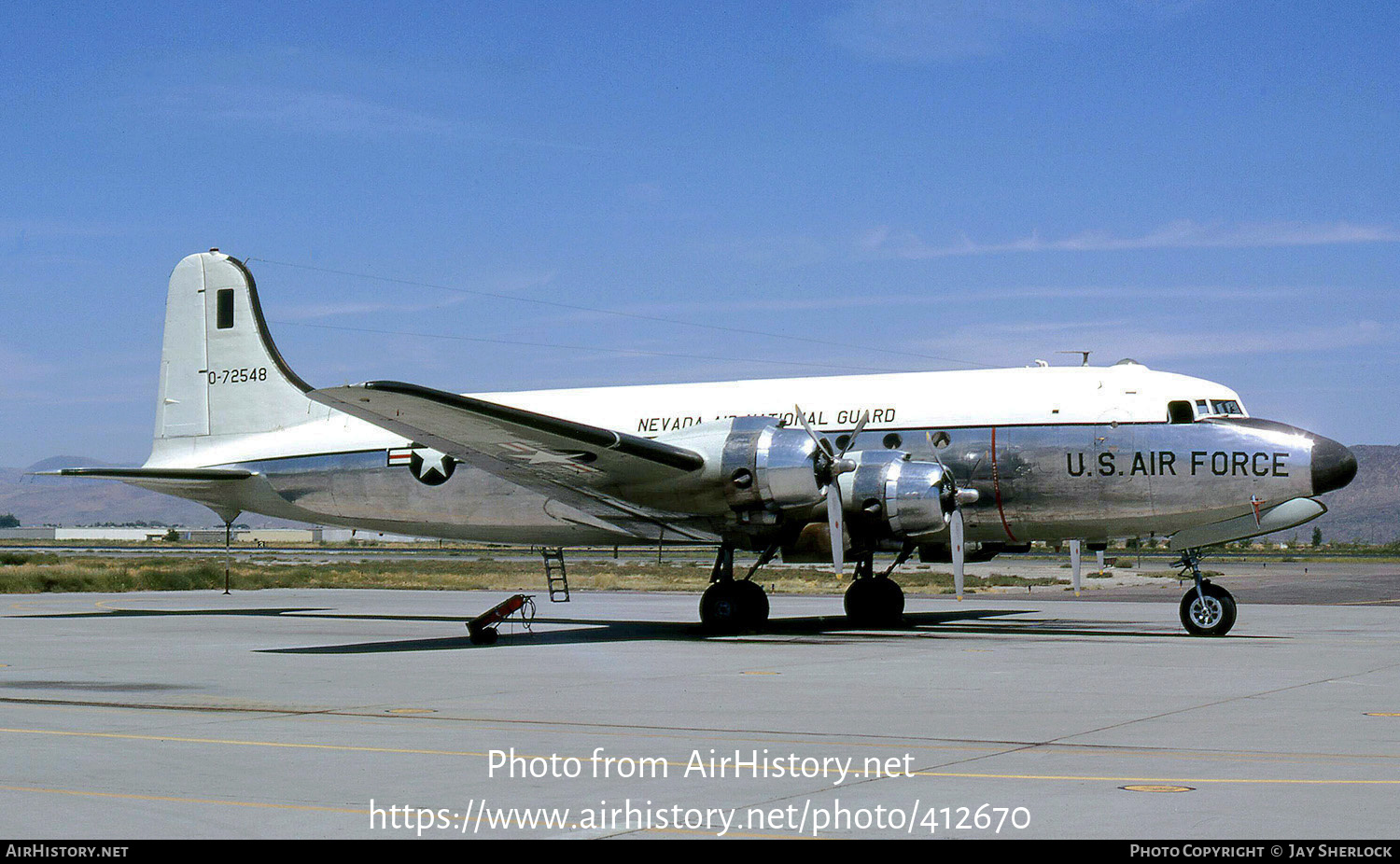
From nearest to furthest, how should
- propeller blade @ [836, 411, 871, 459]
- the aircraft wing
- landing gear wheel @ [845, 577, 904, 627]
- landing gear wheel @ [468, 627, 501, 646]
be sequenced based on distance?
the aircraft wing < landing gear wheel @ [468, 627, 501, 646] < propeller blade @ [836, 411, 871, 459] < landing gear wheel @ [845, 577, 904, 627]

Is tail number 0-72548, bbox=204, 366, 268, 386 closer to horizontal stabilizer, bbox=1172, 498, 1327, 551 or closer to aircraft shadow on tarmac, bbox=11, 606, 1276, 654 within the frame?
aircraft shadow on tarmac, bbox=11, 606, 1276, 654

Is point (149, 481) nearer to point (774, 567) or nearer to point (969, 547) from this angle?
point (969, 547)

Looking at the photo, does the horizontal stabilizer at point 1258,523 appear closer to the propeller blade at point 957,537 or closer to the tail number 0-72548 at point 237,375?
the propeller blade at point 957,537

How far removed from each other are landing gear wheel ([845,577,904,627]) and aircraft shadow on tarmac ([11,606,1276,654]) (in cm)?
23

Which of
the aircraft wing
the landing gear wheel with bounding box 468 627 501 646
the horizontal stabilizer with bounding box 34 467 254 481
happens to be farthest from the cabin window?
the landing gear wheel with bounding box 468 627 501 646

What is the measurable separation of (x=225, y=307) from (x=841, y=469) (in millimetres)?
14240

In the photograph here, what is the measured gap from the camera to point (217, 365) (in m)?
26.5

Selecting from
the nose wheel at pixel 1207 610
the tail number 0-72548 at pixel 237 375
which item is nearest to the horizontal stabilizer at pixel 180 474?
the tail number 0-72548 at pixel 237 375

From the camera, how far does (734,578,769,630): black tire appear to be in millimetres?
20141

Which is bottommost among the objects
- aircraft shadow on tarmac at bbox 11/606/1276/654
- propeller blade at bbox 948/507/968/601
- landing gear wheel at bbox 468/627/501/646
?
aircraft shadow on tarmac at bbox 11/606/1276/654

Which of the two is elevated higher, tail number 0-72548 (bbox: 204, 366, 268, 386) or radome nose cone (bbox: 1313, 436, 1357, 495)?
tail number 0-72548 (bbox: 204, 366, 268, 386)

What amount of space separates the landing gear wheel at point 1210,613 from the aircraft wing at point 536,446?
7257mm

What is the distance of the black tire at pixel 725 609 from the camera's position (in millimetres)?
20094
